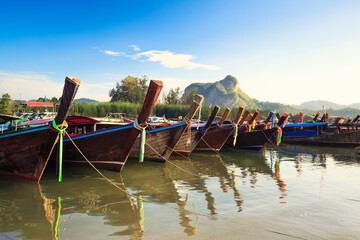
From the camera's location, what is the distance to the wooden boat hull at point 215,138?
13.3 meters

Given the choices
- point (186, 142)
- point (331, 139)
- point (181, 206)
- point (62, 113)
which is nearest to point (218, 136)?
point (186, 142)

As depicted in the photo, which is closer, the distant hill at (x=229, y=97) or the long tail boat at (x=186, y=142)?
the long tail boat at (x=186, y=142)

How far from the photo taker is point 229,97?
137 metres

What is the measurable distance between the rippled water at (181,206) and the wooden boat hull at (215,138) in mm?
4611

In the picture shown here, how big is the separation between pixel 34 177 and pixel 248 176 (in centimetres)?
638

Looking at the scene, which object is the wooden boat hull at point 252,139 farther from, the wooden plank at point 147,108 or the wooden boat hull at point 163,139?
the wooden plank at point 147,108

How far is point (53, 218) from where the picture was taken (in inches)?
177

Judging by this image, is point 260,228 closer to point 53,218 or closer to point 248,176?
point 53,218

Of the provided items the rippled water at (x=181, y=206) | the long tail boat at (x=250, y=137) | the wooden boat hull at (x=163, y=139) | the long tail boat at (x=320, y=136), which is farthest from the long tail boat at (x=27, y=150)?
the long tail boat at (x=320, y=136)

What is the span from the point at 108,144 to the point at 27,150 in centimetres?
207

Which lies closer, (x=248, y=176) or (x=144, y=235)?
(x=144, y=235)

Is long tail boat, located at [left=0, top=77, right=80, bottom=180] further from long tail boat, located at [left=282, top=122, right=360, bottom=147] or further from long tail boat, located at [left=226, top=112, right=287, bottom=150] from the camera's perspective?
long tail boat, located at [left=282, top=122, right=360, bottom=147]

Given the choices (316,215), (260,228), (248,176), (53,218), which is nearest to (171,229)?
(260,228)

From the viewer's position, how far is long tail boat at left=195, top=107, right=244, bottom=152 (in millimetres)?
13295
